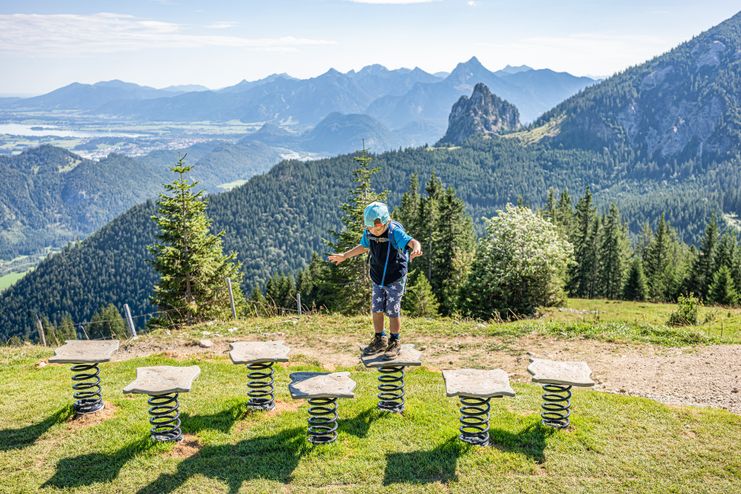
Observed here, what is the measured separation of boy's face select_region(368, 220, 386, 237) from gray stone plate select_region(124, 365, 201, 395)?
4.29m

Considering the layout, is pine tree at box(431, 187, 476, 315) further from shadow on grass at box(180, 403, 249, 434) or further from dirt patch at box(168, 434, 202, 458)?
dirt patch at box(168, 434, 202, 458)

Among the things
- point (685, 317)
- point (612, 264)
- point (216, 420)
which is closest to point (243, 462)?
point (216, 420)

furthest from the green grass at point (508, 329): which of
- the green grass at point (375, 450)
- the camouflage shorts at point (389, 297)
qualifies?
the camouflage shorts at point (389, 297)

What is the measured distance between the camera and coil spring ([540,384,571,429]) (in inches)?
372

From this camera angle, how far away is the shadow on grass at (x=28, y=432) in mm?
9031

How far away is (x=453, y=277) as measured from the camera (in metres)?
49.6

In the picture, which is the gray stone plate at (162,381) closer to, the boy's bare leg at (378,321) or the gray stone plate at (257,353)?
the gray stone plate at (257,353)

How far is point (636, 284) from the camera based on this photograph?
65000mm

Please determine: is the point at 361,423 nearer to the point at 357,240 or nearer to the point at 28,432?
the point at 28,432

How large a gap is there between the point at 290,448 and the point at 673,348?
506 inches

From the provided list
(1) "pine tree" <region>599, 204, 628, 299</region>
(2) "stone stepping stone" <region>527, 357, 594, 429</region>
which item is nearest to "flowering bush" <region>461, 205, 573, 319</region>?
(2) "stone stepping stone" <region>527, 357, 594, 429</region>

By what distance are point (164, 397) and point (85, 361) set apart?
1.87 metres

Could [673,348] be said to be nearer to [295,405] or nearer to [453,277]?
[295,405]

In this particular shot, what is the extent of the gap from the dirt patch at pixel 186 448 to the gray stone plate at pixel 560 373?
20.7 ft
